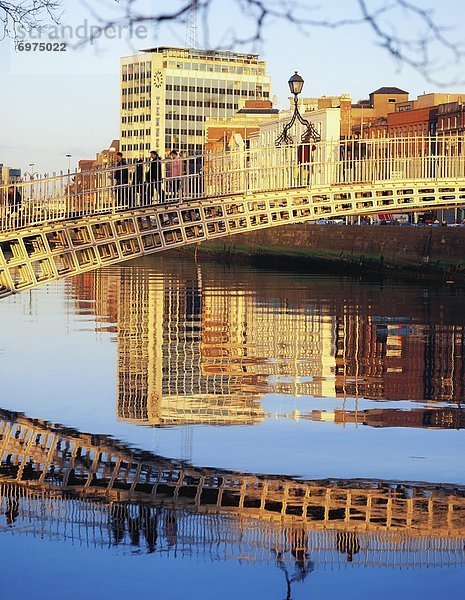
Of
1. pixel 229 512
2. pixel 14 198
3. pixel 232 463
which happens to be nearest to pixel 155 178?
pixel 14 198

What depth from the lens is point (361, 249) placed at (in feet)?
226

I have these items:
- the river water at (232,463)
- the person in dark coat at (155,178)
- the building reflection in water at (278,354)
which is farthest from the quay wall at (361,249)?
the person in dark coat at (155,178)

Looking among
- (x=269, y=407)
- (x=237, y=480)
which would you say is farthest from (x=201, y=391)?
(x=237, y=480)

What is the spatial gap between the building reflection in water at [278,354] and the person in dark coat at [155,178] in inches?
116

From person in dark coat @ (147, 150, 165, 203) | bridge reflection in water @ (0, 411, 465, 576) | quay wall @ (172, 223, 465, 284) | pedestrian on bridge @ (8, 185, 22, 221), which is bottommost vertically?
bridge reflection in water @ (0, 411, 465, 576)

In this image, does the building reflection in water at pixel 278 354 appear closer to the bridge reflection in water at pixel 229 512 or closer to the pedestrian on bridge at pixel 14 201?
the pedestrian on bridge at pixel 14 201

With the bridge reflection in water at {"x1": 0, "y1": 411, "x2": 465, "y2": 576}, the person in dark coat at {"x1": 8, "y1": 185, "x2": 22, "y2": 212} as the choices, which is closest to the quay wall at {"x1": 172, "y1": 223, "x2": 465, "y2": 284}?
the person in dark coat at {"x1": 8, "y1": 185, "x2": 22, "y2": 212}

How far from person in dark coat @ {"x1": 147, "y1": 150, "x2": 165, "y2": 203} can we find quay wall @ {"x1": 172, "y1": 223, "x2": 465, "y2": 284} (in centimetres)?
3002

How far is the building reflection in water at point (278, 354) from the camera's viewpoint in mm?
20016

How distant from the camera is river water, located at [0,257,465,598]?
37.7 feet

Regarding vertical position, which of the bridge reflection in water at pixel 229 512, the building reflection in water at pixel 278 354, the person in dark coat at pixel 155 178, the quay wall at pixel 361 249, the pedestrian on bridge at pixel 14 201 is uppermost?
the person in dark coat at pixel 155 178

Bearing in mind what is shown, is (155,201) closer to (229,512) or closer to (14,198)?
(14,198)

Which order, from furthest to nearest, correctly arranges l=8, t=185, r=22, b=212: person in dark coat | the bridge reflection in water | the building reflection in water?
l=8, t=185, r=22, b=212: person in dark coat, the building reflection in water, the bridge reflection in water

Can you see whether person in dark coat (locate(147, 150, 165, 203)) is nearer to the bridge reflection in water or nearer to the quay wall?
the bridge reflection in water
